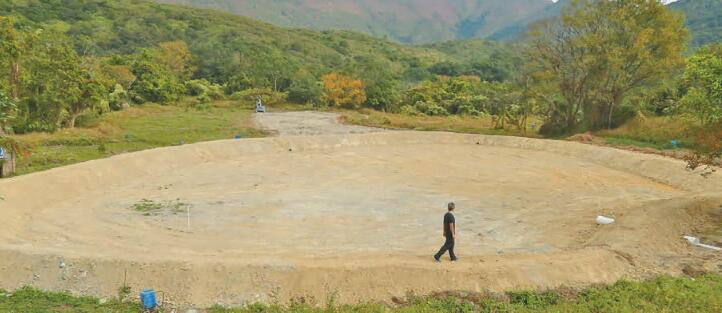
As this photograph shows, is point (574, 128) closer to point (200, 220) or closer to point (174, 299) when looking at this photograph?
point (200, 220)

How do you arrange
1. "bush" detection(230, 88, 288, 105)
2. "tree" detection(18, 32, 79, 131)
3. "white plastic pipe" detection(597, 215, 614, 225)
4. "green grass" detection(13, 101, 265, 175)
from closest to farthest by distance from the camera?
"white plastic pipe" detection(597, 215, 614, 225) < "green grass" detection(13, 101, 265, 175) < "tree" detection(18, 32, 79, 131) < "bush" detection(230, 88, 288, 105)

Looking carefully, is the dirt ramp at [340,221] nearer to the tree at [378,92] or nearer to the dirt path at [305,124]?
the dirt path at [305,124]

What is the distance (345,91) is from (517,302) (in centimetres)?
5103

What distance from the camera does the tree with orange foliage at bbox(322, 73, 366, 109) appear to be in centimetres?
6141

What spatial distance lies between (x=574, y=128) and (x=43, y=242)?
36162mm

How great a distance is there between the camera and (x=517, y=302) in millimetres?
12234

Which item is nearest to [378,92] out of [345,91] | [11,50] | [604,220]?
[345,91]

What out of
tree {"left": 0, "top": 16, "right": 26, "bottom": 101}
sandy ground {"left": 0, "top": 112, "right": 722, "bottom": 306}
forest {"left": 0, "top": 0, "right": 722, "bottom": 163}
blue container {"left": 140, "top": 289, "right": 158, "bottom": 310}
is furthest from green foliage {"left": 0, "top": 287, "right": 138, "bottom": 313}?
tree {"left": 0, "top": 16, "right": 26, "bottom": 101}

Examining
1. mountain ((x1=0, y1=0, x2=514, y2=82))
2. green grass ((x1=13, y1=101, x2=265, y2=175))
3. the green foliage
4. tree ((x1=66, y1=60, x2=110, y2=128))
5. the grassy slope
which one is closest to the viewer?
the green foliage

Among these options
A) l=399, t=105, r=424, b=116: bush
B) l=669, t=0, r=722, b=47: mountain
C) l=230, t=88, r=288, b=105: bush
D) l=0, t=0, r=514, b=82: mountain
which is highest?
l=669, t=0, r=722, b=47: mountain

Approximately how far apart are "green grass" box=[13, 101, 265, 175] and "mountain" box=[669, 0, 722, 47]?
90650 millimetres

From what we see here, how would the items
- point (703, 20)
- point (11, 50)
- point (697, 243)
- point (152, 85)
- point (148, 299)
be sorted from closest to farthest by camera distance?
point (148, 299) < point (697, 243) < point (11, 50) < point (152, 85) < point (703, 20)

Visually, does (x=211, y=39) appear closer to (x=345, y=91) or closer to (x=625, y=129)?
(x=345, y=91)

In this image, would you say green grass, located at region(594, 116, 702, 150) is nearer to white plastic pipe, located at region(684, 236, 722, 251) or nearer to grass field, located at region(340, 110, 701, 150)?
grass field, located at region(340, 110, 701, 150)
